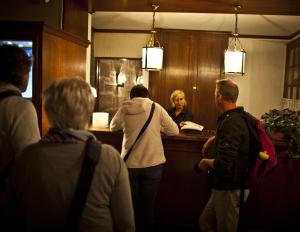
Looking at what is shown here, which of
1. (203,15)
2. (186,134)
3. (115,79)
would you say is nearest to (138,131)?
(186,134)

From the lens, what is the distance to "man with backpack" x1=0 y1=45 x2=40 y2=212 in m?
1.45

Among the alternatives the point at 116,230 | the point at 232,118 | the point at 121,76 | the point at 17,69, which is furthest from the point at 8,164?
the point at 121,76

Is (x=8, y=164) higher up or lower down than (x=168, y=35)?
lower down

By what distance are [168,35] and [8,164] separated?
4.19 m

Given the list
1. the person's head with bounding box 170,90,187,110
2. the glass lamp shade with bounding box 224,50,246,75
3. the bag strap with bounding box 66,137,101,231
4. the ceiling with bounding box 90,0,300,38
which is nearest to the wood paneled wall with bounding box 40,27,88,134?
the ceiling with bounding box 90,0,300,38

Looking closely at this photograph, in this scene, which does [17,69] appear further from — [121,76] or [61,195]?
[121,76]

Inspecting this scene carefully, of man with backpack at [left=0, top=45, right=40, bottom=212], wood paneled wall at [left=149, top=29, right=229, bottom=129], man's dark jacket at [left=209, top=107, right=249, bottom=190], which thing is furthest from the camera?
wood paneled wall at [left=149, top=29, right=229, bottom=129]

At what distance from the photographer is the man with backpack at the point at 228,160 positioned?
6.62 feet

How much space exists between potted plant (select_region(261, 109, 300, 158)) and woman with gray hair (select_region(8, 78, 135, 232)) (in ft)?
6.81

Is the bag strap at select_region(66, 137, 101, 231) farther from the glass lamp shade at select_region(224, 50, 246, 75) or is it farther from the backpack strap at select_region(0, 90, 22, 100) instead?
the glass lamp shade at select_region(224, 50, 246, 75)

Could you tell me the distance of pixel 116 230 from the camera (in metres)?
1.27

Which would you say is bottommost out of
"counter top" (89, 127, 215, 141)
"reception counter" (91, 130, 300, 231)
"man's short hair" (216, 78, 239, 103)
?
"reception counter" (91, 130, 300, 231)

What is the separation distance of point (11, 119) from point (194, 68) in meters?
4.15

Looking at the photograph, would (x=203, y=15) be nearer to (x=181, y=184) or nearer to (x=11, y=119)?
(x=181, y=184)
